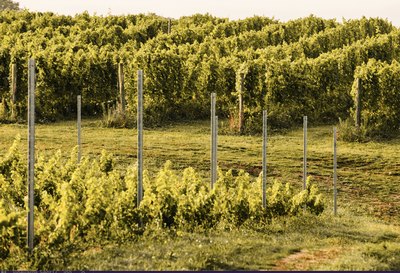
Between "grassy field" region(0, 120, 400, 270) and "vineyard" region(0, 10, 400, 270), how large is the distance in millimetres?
40

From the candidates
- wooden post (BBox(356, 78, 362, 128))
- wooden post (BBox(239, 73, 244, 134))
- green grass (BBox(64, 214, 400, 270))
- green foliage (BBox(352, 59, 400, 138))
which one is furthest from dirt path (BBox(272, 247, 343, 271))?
green foliage (BBox(352, 59, 400, 138))

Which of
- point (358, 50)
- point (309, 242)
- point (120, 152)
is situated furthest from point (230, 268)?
point (358, 50)

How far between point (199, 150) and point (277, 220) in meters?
8.62

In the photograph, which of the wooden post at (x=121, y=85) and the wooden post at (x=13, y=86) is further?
the wooden post at (x=13, y=86)

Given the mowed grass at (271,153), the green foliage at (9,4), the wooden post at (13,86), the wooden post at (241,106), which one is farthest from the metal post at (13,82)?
the green foliage at (9,4)

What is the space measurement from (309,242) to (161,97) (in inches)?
672

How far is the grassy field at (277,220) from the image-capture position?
9508 mm

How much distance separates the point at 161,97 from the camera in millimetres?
27766

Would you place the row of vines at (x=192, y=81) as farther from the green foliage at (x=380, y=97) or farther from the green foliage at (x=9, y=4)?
the green foliage at (x=9, y=4)

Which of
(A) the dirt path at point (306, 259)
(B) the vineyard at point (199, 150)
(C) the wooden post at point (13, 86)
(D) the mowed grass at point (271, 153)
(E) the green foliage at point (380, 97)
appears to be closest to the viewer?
(A) the dirt path at point (306, 259)

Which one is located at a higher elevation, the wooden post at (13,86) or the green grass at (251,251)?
the wooden post at (13,86)

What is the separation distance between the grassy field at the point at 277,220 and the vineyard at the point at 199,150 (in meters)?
0.04

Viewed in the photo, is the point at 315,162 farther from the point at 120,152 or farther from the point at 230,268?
the point at 230,268

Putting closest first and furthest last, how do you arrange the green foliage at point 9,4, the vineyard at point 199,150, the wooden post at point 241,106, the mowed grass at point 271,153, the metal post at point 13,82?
the vineyard at point 199,150 → the mowed grass at point 271,153 → the wooden post at point 241,106 → the metal post at point 13,82 → the green foliage at point 9,4
